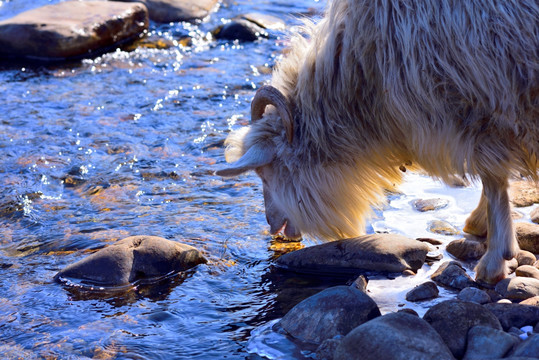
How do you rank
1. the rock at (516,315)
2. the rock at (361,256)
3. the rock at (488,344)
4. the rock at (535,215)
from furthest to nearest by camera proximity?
the rock at (535,215)
the rock at (361,256)
the rock at (516,315)
the rock at (488,344)

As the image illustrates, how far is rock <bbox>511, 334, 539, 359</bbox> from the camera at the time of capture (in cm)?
306

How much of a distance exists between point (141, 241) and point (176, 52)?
579 cm

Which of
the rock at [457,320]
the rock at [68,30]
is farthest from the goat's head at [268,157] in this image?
the rock at [68,30]

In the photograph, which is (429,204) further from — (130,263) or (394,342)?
(394,342)

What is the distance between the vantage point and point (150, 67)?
9.41 meters

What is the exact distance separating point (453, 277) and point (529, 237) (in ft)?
2.51

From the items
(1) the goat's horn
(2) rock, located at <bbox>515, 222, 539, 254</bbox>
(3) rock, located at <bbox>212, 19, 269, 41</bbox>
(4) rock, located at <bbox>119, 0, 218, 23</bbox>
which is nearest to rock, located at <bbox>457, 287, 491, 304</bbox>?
(2) rock, located at <bbox>515, 222, 539, 254</bbox>

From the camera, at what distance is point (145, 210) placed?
5.57 m

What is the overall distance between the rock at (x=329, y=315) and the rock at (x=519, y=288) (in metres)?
0.81

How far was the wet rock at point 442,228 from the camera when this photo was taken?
16.9 ft

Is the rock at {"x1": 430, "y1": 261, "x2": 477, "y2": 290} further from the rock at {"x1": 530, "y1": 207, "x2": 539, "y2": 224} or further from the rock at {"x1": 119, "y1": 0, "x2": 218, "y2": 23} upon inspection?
the rock at {"x1": 119, "y1": 0, "x2": 218, "y2": 23}

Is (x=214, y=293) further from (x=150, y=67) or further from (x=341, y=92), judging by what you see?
(x=150, y=67)

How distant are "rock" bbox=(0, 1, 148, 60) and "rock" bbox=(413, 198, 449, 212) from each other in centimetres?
568

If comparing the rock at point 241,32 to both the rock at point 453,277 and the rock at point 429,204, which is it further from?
the rock at point 453,277
